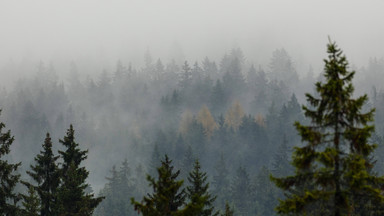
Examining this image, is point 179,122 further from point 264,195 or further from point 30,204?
point 30,204

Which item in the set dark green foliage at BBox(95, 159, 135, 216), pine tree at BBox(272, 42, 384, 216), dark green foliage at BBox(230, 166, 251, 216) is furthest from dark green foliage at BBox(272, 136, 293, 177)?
pine tree at BBox(272, 42, 384, 216)

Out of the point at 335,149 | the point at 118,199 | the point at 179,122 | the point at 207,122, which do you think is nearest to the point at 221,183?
the point at 118,199

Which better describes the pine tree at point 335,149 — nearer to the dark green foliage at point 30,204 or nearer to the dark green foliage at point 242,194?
the dark green foliage at point 30,204

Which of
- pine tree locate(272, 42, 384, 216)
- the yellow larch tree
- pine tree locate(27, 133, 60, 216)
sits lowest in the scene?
pine tree locate(272, 42, 384, 216)

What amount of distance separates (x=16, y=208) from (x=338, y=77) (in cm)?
1945

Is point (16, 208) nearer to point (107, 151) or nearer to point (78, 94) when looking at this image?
point (107, 151)

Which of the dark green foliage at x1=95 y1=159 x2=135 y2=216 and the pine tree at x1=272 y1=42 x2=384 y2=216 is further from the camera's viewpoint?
the dark green foliage at x1=95 y1=159 x2=135 y2=216

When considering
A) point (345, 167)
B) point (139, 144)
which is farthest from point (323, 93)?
point (139, 144)

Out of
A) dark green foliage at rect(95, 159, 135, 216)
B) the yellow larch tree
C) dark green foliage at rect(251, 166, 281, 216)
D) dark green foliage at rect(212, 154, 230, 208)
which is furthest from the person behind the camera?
the yellow larch tree

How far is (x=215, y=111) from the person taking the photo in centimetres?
13400

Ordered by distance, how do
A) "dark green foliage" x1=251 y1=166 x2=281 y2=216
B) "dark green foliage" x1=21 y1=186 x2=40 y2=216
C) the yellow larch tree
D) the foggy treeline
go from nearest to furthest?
1. "dark green foliage" x1=21 y1=186 x2=40 y2=216
2. "dark green foliage" x1=251 y1=166 x2=281 y2=216
3. the foggy treeline
4. the yellow larch tree

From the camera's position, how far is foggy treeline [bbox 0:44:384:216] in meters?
86.4

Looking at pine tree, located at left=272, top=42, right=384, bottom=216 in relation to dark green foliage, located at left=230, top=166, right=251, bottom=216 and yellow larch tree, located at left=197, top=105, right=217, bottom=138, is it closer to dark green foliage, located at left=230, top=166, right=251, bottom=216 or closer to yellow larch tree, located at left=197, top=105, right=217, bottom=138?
dark green foliage, located at left=230, top=166, right=251, bottom=216

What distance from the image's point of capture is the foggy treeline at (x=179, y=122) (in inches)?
3401
